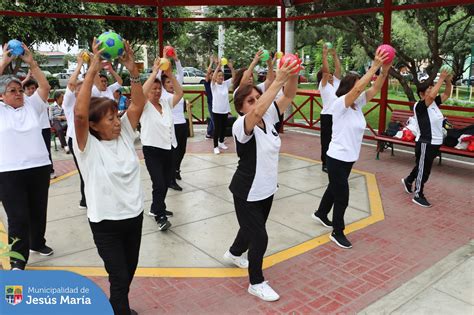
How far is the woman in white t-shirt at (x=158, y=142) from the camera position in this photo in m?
5.03

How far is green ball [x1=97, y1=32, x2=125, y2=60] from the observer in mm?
2915

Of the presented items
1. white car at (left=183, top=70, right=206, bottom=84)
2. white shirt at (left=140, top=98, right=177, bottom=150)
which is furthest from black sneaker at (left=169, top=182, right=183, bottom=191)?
white car at (left=183, top=70, right=206, bottom=84)

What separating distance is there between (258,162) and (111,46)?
140 cm

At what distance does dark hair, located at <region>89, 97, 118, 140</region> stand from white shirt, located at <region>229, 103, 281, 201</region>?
3.22ft

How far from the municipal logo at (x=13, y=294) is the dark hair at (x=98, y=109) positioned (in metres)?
1.28

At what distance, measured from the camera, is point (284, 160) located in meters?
8.88

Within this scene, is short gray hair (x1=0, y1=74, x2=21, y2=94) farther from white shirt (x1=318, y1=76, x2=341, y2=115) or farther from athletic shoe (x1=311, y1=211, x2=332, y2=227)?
white shirt (x1=318, y1=76, x2=341, y2=115)

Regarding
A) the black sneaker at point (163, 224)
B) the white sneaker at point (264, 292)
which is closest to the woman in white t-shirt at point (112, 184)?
the white sneaker at point (264, 292)

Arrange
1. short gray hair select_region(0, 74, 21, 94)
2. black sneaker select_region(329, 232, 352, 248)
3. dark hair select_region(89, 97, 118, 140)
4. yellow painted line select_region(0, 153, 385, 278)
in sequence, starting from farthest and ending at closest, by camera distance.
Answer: black sneaker select_region(329, 232, 352, 248)
yellow painted line select_region(0, 153, 385, 278)
short gray hair select_region(0, 74, 21, 94)
dark hair select_region(89, 97, 118, 140)

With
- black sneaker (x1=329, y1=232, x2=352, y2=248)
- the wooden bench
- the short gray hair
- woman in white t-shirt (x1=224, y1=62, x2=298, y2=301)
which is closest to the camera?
woman in white t-shirt (x1=224, y1=62, x2=298, y2=301)

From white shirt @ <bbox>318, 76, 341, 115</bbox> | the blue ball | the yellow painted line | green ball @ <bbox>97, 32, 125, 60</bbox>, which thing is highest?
the blue ball

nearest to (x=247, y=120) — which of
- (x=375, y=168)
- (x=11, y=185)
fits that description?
(x=11, y=185)

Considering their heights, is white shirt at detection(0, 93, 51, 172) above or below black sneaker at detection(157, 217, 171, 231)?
above

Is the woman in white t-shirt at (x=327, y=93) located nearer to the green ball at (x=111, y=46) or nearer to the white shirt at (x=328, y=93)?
the white shirt at (x=328, y=93)
